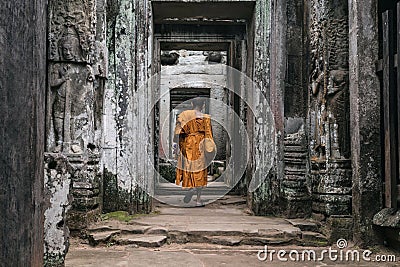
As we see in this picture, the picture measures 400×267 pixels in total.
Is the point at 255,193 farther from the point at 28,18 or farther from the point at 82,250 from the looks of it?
the point at 28,18

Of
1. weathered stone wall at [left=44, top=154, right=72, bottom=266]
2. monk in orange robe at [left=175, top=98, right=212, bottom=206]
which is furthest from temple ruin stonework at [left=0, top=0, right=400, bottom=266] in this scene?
monk in orange robe at [left=175, top=98, right=212, bottom=206]

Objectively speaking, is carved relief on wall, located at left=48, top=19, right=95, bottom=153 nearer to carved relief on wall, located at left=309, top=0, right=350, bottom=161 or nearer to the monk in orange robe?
carved relief on wall, located at left=309, top=0, right=350, bottom=161

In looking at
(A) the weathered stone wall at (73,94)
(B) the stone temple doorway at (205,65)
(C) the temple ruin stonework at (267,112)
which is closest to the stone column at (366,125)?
(C) the temple ruin stonework at (267,112)

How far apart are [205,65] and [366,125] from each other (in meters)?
9.59

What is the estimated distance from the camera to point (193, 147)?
9250 mm

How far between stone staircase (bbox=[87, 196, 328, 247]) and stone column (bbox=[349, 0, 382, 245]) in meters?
0.66

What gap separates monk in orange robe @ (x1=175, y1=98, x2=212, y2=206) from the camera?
29.5 feet

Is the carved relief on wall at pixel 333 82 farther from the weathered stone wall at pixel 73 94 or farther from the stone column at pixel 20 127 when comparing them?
the stone column at pixel 20 127

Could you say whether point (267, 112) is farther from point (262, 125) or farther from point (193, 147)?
point (193, 147)

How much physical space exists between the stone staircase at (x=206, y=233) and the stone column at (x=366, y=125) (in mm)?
662

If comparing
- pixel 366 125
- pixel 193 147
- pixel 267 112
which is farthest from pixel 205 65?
pixel 366 125

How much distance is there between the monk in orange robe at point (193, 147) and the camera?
29.5 ft

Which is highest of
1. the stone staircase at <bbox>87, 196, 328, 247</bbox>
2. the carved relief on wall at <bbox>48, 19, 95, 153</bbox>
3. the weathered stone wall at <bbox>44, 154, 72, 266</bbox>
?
the carved relief on wall at <bbox>48, 19, 95, 153</bbox>

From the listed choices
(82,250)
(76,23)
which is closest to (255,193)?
(82,250)
